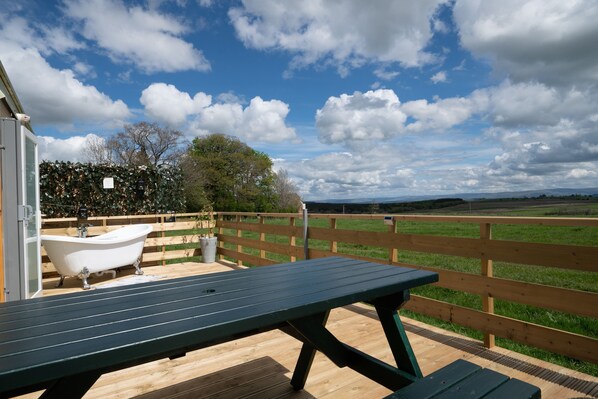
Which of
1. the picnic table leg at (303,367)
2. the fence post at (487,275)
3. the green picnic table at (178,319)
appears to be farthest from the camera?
the fence post at (487,275)

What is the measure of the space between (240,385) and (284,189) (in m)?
23.9

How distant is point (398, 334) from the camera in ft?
5.35

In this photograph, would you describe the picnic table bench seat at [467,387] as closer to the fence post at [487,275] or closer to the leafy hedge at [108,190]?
the fence post at [487,275]

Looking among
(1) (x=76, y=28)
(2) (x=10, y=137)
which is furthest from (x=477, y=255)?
(1) (x=76, y=28)

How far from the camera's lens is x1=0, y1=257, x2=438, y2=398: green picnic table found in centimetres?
82

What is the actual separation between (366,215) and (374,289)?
8.18ft

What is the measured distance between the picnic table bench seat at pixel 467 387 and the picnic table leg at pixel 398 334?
1.04ft

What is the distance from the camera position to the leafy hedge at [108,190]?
21.7 ft

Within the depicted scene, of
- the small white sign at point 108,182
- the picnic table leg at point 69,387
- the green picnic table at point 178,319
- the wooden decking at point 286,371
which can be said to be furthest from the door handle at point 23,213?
the small white sign at point 108,182

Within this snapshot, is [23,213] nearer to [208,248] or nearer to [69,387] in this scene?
[69,387]

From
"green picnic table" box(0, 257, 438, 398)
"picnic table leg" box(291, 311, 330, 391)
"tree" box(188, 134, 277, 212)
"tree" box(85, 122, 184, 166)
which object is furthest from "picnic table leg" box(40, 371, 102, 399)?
"tree" box(188, 134, 277, 212)

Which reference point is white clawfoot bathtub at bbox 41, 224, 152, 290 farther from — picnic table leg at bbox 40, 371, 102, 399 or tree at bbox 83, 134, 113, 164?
tree at bbox 83, 134, 113, 164

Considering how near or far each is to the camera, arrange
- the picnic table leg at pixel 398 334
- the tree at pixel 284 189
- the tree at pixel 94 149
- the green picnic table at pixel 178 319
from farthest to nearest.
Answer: the tree at pixel 284 189 → the tree at pixel 94 149 → the picnic table leg at pixel 398 334 → the green picnic table at pixel 178 319

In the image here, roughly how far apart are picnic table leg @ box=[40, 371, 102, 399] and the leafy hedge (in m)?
6.80
